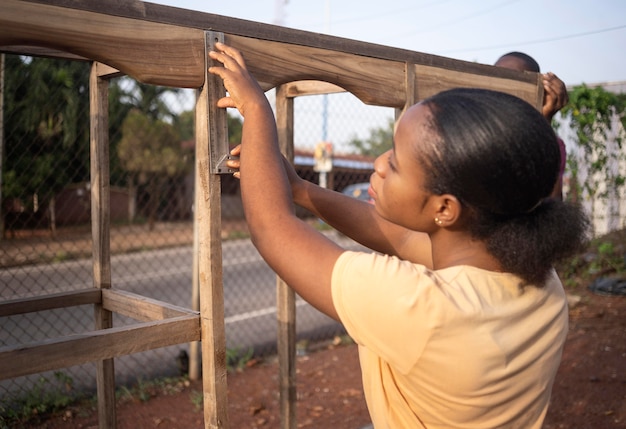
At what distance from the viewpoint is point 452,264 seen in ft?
4.46

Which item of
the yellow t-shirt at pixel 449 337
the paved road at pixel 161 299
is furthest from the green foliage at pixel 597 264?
the yellow t-shirt at pixel 449 337

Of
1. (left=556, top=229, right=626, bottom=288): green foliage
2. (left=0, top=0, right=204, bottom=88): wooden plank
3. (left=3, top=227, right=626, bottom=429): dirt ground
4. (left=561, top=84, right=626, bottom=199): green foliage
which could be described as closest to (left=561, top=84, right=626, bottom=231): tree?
(left=561, top=84, right=626, bottom=199): green foliage

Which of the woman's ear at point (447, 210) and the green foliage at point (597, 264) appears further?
the green foliage at point (597, 264)

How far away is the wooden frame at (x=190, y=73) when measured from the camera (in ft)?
5.13

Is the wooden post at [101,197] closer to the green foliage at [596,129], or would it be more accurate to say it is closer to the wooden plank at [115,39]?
the wooden plank at [115,39]

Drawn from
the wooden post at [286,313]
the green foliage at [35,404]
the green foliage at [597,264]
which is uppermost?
the wooden post at [286,313]

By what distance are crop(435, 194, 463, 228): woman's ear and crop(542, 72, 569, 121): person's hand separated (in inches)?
90.8

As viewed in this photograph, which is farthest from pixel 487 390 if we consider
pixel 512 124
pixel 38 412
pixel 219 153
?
pixel 38 412

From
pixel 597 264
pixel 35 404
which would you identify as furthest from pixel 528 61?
pixel 597 264

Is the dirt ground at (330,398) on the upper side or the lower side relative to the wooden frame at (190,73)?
lower

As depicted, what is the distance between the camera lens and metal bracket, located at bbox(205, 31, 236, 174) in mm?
1809

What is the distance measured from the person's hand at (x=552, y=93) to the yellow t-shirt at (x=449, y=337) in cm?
219

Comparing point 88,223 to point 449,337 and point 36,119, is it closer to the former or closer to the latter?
point 36,119

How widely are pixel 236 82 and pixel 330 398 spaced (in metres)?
3.40
